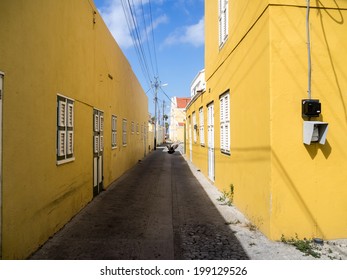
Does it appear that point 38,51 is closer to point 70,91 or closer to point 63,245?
point 70,91

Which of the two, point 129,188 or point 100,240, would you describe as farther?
point 129,188

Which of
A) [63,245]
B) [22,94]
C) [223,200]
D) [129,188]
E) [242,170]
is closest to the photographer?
[22,94]

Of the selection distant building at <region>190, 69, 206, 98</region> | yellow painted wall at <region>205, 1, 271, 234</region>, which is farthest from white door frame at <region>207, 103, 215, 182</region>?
yellow painted wall at <region>205, 1, 271, 234</region>

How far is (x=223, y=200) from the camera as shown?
808 cm

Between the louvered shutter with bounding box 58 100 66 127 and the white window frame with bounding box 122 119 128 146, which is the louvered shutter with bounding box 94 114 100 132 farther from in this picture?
the white window frame with bounding box 122 119 128 146

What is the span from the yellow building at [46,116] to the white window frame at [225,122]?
140 inches

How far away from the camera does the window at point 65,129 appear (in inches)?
220

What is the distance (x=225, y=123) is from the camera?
842cm

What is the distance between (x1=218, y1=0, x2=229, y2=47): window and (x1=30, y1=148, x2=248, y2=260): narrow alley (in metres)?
4.41

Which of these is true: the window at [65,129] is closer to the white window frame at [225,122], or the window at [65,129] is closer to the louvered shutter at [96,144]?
the louvered shutter at [96,144]

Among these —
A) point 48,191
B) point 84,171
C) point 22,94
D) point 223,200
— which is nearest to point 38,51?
point 22,94

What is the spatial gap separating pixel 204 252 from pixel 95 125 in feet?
17.6

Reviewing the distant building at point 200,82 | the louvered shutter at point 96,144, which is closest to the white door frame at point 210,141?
the distant building at point 200,82

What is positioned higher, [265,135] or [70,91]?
[70,91]
